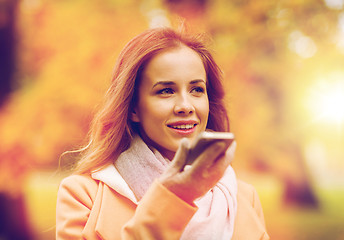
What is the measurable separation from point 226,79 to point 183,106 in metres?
3.57

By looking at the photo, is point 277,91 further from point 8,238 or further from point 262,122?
point 8,238

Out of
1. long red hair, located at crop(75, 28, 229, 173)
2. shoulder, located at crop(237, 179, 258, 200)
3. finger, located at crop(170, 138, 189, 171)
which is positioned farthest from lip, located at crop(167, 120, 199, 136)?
shoulder, located at crop(237, 179, 258, 200)

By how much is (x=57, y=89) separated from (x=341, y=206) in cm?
472

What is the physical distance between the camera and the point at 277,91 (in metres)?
5.54

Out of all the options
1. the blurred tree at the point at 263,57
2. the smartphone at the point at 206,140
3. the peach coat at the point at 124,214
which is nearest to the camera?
the smartphone at the point at 206,140

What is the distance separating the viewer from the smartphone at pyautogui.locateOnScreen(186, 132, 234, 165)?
1110 mm

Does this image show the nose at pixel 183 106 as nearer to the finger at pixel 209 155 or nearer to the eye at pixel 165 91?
the eye at pixel 165 91

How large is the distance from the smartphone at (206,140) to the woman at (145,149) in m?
0.21

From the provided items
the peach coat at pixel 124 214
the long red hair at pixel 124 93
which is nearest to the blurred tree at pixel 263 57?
the long red hair at pixel 124 93

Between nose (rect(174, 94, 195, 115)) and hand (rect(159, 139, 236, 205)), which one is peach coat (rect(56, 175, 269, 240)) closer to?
hand (rect(159, 139, 236, 205))

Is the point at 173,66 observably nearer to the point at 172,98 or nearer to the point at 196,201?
the point at 172,98

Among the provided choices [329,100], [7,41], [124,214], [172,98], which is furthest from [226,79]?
[124,214]

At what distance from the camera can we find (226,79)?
4.99 m

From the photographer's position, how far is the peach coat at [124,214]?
4.06 ft
